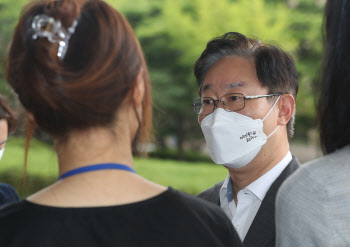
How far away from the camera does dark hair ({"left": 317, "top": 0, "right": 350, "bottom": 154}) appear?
1.07m

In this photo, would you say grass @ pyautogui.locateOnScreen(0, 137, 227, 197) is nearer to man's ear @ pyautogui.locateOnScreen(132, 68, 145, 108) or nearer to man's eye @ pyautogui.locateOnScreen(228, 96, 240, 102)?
man's eye @ pyautogui.locateOnScreen(228, 96, 240, 102)

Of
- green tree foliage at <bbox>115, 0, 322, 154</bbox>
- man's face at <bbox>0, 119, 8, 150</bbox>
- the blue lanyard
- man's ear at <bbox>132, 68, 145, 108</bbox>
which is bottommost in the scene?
green tree foliage at <bbox>115, 0, 322, 154</bbox>

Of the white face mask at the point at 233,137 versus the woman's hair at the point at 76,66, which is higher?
the woman's hair at the point at 76,66

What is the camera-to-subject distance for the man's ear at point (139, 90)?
1.14 meters

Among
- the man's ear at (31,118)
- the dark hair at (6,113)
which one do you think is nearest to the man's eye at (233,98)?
the dark hair at (6,113)

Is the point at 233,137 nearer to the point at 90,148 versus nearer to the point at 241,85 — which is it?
the point at 241,85

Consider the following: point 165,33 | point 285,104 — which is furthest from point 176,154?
point 285,104

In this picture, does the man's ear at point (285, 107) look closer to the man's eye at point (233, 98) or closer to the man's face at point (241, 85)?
the man's face at point (241, 85)

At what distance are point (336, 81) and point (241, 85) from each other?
1.35 m

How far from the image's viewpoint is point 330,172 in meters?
1.08

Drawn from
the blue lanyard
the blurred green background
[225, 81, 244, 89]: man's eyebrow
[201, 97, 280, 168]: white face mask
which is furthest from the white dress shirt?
the blurred green background

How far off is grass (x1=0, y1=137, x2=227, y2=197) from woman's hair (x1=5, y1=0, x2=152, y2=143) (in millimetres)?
8371

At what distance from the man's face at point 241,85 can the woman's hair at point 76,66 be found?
1.36 metres

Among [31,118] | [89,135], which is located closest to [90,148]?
[89,135]
